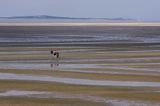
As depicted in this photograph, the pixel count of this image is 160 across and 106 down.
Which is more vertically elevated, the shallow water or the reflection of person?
the shallow water

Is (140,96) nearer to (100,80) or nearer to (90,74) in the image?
(100,80)

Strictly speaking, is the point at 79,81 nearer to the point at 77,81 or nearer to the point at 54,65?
the point at 77,81

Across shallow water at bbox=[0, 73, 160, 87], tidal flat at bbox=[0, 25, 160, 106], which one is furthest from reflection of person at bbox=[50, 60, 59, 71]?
shallow water at bbox=[0, 73, 160, 87]

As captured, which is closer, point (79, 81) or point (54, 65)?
point (79, 81)

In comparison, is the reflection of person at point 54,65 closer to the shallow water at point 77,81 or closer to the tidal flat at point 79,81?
the tidal flat at point 79,81

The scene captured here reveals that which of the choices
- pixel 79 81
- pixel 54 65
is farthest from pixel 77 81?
pixel 54 65

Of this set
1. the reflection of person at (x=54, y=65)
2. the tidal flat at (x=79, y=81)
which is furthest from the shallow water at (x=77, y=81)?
the reflection of person at (x=54, y=65)

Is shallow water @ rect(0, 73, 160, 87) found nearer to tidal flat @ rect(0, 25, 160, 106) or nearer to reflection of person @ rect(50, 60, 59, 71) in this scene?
tidal flat @ rect(0, 25, 160, 106)

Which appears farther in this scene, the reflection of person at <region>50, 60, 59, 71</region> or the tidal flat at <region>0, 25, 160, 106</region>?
the reflection of person at <region>50, 60, 59, 71</region>

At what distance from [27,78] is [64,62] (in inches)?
425

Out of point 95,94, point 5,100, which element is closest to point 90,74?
point 95,94

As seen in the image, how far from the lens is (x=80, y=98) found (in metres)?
22.0

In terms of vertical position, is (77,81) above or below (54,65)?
above

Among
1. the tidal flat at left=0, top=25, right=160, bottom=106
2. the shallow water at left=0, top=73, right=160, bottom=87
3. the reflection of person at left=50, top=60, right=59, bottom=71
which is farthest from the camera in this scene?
the reflection of person at left=50, top=60, right=59, bottom=71
